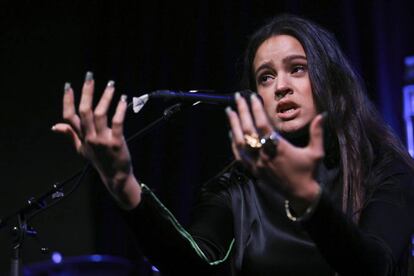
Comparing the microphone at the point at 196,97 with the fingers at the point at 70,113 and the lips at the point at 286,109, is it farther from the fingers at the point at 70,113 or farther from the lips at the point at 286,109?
the fingers at the point at 70,113

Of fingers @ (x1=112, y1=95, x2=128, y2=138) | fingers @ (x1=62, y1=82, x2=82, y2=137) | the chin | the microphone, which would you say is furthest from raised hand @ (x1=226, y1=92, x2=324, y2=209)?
the chin

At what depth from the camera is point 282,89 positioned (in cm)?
184

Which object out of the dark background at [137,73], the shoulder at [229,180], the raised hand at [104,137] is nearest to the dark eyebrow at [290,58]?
the shoulder at [229,180]

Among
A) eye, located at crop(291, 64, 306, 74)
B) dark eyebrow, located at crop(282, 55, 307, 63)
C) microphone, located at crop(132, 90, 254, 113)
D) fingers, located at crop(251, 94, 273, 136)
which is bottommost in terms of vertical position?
fingers, located at crop(251, 94, 273, 136)

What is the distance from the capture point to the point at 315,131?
1.09m

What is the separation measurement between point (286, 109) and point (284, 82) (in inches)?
3.6

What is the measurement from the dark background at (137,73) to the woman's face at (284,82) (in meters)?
0.93

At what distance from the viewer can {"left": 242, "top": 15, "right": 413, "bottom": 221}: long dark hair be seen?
1748 millimetres

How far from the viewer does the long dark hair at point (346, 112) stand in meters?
1.75

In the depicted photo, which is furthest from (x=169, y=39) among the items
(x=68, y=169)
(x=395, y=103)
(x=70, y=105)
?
(x=70, y=105)

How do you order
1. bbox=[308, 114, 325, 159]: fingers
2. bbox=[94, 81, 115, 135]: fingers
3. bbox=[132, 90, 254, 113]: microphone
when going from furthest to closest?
bbox=[132, 90, 254, 113]: microphone
bbox=[94, 81, 115, 135]: fingers
bbox=[308, 114, 325, 159]: fingers

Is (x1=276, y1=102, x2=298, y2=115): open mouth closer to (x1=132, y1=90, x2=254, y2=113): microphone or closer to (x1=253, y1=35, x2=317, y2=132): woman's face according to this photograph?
(x1=253, y1=35, x2=317, y2=132): woman's face

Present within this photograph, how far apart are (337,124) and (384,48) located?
1116 mm

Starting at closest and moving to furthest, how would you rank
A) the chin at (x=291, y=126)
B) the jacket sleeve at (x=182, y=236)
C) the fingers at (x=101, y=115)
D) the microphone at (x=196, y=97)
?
the fingers at (x=101, y=115) → the jacket sleeve at (x=182, y=236) → the microphone at (x=196, y=97) → the chin at (x=291, y=126)
